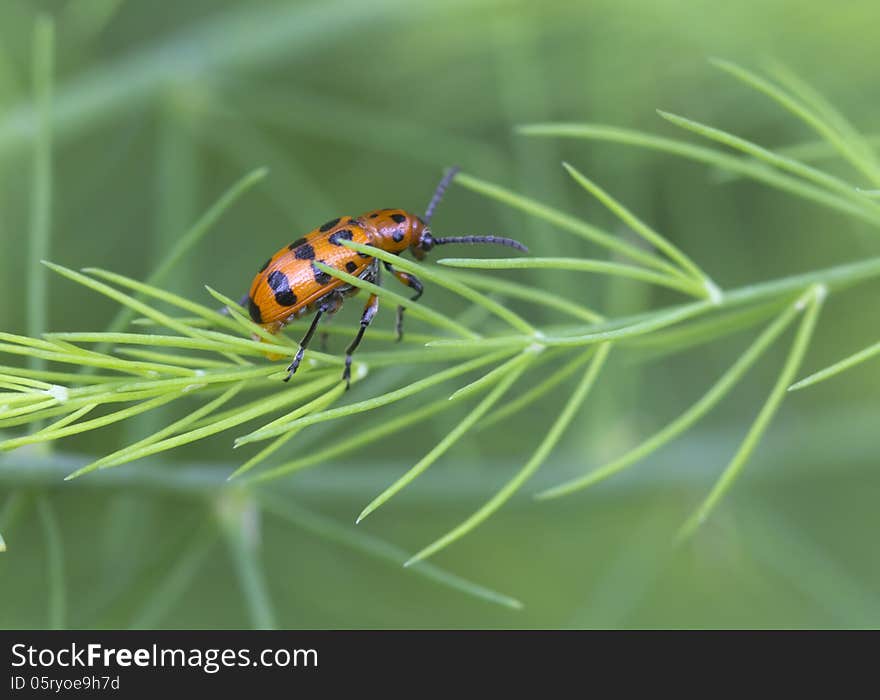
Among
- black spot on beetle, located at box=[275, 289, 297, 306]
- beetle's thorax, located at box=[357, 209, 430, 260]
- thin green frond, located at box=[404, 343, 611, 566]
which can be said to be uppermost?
beetle's thorax, located at box=[357, 209, 430, 260]

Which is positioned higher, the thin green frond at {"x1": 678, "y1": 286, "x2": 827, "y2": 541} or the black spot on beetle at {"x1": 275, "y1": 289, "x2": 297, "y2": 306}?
the black spot on beetle at {"x1": 275, "y1": 289, "x2": 297, "y2": 306}

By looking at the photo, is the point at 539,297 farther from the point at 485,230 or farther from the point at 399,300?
the point at 485,230

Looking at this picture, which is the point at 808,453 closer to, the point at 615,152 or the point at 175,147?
the point at 615,152

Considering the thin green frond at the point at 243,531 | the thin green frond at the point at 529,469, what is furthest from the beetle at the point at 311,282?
the thin green frond at the point at 243,531

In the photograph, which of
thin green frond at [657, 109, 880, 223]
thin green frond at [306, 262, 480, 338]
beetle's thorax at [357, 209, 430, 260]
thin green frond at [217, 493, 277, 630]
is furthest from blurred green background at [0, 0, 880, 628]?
thin green frond at [657, 109, 880, 223]

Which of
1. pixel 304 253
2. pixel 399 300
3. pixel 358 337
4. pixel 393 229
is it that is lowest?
pixel 399 300

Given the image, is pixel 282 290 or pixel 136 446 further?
pixel 282 290

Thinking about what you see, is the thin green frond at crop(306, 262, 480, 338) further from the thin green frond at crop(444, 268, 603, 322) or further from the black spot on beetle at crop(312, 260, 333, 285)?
the black spot on beetle at crop(312, 260, 333, 285)

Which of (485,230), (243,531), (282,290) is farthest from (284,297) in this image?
(485,230)
